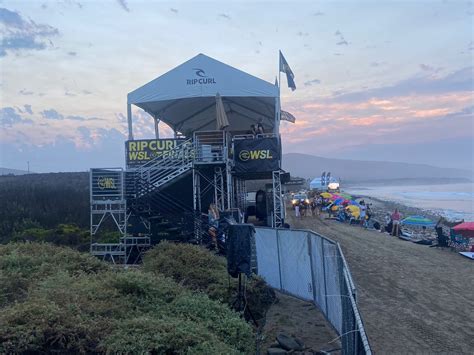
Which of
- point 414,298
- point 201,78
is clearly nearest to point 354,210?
point 201,78

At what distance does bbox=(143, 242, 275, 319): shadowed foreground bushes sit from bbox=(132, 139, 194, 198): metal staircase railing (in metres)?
5.02

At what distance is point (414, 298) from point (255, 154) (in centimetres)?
1103

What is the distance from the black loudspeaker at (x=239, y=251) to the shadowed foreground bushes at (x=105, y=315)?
980mm

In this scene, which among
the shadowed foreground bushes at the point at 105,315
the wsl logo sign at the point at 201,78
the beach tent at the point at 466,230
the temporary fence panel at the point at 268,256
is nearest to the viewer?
the shadowed foreground bushes at the point at 105,315

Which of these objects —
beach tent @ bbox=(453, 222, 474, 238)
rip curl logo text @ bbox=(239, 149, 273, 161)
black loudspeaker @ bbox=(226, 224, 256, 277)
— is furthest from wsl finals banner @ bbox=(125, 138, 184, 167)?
beach tent @ bbox=(453, 222, 474, 238)

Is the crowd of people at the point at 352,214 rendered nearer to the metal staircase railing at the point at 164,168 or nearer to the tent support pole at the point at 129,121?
the metal staircase railing at the point at 164,168

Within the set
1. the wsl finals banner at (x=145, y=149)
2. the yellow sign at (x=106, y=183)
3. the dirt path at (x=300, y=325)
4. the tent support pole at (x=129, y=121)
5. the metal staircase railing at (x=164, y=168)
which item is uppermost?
the tent support pole at (x=129, y=121)

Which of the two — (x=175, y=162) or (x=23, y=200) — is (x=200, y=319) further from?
(x=23, y=200)

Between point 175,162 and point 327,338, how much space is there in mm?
12464

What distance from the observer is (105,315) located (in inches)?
290

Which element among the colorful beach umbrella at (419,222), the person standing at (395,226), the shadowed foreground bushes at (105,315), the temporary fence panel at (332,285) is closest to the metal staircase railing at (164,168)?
the shadowed foreground bushes at (105,315)

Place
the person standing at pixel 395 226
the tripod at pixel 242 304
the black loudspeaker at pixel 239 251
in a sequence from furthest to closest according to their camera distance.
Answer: the person standing at pixel 395 226, the black loudspeaker at pixel 239 251, the tripod at pixel 242 304

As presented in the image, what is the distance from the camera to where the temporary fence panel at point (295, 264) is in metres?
10.6

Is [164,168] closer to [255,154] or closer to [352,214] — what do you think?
[255,154]
